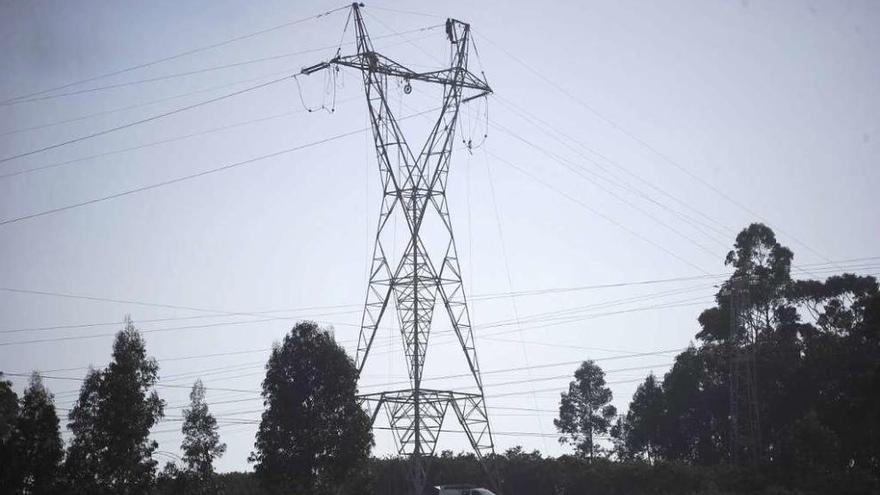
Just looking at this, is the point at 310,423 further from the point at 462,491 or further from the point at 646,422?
the point at 646,422

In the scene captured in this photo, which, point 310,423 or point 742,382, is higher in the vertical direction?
point 742,382

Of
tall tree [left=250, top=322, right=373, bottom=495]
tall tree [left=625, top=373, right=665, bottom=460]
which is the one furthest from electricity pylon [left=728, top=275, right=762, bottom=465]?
tall tree [left=250, top=322, right=373, bottom=495]

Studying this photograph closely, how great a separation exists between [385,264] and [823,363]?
47.2 m

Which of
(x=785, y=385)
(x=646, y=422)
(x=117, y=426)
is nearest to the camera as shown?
(x=117, y=426)

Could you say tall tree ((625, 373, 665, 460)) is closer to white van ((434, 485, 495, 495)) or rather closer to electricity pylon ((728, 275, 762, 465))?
electricity pylon ((728, 275, 762, 465))

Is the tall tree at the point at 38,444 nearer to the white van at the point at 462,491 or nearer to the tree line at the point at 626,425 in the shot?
the tree line at the point at 626,425

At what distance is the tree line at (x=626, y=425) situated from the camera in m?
52.4

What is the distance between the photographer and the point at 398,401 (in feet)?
183

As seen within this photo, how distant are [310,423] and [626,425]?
226 ft

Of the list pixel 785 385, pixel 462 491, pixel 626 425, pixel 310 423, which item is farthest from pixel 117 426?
pixel 626 425

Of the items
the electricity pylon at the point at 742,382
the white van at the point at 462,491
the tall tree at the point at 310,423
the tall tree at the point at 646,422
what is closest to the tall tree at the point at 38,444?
the tall tree at the point at 310,423

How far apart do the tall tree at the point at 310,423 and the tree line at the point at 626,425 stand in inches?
2.8

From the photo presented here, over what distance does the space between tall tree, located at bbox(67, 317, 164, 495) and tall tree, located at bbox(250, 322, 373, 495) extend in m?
6.30

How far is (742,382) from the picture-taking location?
294 feet
